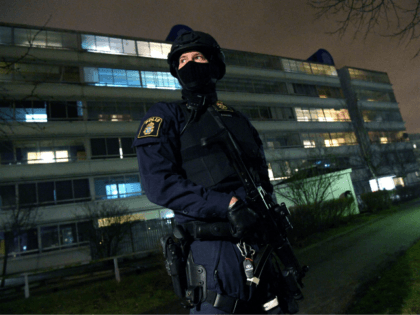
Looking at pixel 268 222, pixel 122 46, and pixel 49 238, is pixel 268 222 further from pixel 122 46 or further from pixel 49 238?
pixel 122 46

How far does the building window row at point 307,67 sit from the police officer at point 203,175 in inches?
1410

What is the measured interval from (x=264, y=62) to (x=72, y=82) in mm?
22866

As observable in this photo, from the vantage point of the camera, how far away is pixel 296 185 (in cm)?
1371

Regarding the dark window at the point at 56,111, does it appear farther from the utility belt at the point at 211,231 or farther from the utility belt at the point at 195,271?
the utility belt at the point at 211,231

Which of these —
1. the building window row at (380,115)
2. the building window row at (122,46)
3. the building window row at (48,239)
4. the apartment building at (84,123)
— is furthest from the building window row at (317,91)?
the building window row at (48,239)

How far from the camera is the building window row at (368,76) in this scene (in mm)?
41531

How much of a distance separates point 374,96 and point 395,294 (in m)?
49.2

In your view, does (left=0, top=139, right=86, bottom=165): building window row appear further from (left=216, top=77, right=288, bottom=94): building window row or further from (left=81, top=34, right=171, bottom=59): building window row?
(left=216, top=77, right=288, bottom=94): building window row

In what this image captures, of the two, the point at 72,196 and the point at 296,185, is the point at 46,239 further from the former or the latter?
the point at 296,185

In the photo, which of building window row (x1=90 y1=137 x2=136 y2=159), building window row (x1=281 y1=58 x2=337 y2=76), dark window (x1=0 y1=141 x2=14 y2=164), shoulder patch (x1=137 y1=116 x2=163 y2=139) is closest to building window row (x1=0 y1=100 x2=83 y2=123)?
dark window (x1=0 y1=141 x2=14 y2=164)

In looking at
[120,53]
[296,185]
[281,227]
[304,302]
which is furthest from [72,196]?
[281,227]

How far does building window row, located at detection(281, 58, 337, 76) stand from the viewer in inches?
1378

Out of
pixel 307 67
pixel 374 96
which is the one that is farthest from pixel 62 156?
pixel 374 96

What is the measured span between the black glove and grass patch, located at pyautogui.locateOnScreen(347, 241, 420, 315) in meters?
2.73
